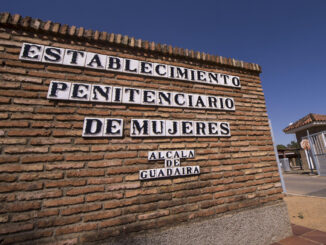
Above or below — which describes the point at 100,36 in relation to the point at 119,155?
above

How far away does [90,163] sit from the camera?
6.77 feet

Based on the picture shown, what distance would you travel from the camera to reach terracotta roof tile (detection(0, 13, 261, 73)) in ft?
7.28

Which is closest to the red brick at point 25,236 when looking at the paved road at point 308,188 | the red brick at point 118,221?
the red brick at point 118,221

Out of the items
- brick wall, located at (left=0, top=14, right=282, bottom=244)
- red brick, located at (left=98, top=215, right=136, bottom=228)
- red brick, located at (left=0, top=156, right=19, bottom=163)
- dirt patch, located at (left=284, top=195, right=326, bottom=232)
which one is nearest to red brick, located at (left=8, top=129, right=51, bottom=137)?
brick wall, located at (left=0, top=14, right=282, bottom=244)

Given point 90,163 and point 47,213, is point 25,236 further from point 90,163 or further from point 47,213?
point 90,163

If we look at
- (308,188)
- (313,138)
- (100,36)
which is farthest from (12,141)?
(313,138)

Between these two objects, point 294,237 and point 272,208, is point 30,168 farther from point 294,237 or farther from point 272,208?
point 294,237

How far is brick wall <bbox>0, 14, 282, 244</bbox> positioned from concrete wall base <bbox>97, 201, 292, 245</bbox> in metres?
0.10

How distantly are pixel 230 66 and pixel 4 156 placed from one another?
3797mm

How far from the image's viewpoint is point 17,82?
204cm

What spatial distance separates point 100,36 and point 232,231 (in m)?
3.59

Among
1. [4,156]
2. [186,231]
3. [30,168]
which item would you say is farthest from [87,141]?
[186,231]

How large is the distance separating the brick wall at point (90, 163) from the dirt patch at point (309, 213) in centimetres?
111

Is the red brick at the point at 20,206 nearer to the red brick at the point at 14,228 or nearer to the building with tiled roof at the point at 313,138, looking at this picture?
the red brick at the point at 14,228
